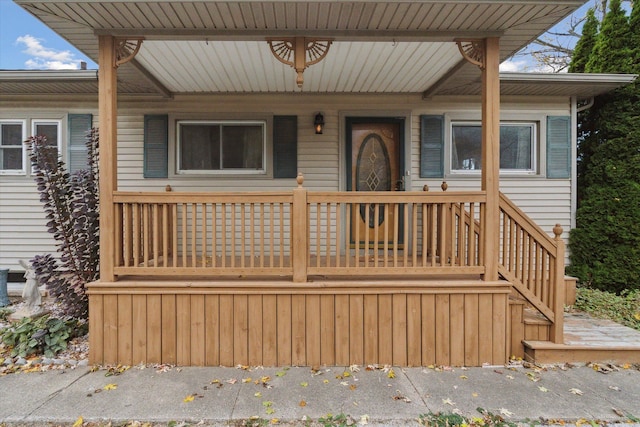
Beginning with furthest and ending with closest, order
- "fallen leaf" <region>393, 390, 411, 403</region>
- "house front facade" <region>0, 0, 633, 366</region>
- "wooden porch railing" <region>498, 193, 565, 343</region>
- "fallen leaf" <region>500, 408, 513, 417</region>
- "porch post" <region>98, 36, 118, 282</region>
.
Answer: "wooden porch railing" <region>498, 193, 565, 343</region>, "porch post" <region>98, 36, 118, 282</region>, "house front facade" <region>0, 0, 633, 366</region>, "fallen leaf" <region>393, 390, 411, 403</region>, "fallen leaf" <region>500, 408, 513, 417</region>

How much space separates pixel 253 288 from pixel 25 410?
1.83m

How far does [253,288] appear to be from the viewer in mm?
3379

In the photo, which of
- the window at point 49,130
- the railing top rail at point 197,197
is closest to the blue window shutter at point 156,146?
the window at point 49,130

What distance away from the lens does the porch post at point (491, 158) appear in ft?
11.2

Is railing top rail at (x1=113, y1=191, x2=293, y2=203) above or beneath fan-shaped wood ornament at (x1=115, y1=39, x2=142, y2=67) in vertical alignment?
beneath

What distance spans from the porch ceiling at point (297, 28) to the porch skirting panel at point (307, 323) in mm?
2302

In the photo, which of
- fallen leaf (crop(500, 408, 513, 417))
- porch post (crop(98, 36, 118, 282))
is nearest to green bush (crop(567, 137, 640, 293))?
fallen leaf (crop(500, 408, 513, 417))

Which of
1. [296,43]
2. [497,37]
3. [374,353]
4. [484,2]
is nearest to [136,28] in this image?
[296,43]

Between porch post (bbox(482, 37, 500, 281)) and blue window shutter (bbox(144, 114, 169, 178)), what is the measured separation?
411cm

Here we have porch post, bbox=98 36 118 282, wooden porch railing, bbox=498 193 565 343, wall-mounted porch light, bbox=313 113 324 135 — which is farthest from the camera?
wall-mounted porch light, bbox=313 113 324 135

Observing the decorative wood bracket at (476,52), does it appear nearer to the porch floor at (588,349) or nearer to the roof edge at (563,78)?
the roof edge at (563,78)

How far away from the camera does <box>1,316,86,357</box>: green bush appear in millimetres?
3487

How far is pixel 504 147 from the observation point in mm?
5340

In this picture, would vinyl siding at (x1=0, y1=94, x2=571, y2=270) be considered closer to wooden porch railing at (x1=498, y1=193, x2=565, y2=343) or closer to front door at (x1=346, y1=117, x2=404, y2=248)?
front door at (x1=346, y1=117, x2=404, y2=248)
